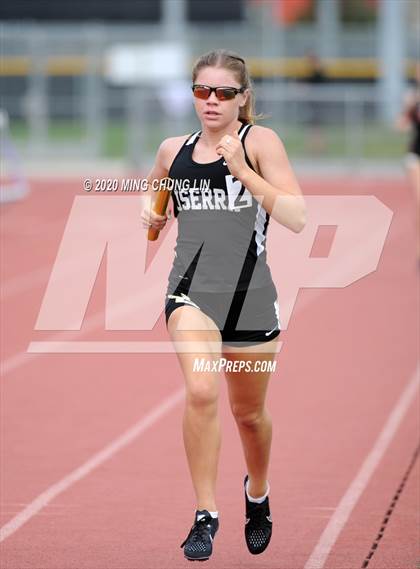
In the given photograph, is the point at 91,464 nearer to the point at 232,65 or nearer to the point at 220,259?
the point at 220,259

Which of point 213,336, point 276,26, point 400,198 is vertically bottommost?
point 276,26

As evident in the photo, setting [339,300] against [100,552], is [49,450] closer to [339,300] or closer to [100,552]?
[100,552]

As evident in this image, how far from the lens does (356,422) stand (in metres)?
8.95

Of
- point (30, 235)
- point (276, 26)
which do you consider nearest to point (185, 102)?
point (30, 235)

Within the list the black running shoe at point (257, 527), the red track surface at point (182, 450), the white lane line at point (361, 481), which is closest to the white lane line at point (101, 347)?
the red track surface at point (182, 450)

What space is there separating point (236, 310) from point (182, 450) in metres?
2.57

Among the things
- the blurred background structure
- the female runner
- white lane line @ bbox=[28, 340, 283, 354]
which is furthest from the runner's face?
the blurred background structure

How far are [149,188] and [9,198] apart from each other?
1790 centimetres

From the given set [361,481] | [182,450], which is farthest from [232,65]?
[182,450]

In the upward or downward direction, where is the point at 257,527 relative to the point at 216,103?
downward

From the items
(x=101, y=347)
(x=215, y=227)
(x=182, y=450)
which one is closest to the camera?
(x=215, y=227)

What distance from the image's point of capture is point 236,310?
5887 millimetres

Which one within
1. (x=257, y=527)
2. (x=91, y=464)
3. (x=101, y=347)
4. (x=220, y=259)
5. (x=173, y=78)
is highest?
(x=220, y=259)

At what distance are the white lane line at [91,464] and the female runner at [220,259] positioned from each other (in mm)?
1239
